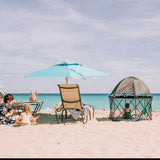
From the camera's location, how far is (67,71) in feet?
25.9

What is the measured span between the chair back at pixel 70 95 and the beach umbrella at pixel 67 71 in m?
0.38

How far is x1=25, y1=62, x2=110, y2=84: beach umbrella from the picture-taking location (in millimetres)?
7785

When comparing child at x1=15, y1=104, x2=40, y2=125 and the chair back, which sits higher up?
the chair back

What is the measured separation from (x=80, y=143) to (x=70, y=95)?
9.28 feet

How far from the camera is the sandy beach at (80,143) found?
4.09 meters

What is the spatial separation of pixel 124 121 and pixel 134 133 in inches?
81.0

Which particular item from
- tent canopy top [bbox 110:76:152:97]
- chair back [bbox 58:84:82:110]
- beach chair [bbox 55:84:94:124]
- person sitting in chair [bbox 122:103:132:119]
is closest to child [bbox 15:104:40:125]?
beach chair [bbox 55:84:94:124]

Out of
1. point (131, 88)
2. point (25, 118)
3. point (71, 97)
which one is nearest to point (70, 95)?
point (71, 97)

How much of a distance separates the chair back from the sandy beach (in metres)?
1.22

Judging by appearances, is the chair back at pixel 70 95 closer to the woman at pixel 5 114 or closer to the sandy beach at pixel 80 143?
the sandy beach at pixel 80 143

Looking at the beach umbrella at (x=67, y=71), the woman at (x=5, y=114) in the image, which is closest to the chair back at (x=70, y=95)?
the beach umbrella at (x=67, y=71)

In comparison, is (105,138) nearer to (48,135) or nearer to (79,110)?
(48,135)

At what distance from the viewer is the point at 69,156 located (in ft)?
13.0

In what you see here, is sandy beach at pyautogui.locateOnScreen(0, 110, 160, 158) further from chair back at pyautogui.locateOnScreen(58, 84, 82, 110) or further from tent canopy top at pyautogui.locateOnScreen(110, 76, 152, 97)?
tent canopy top at pyautogui.locateOnScreen(110, 76, 152, 97)
